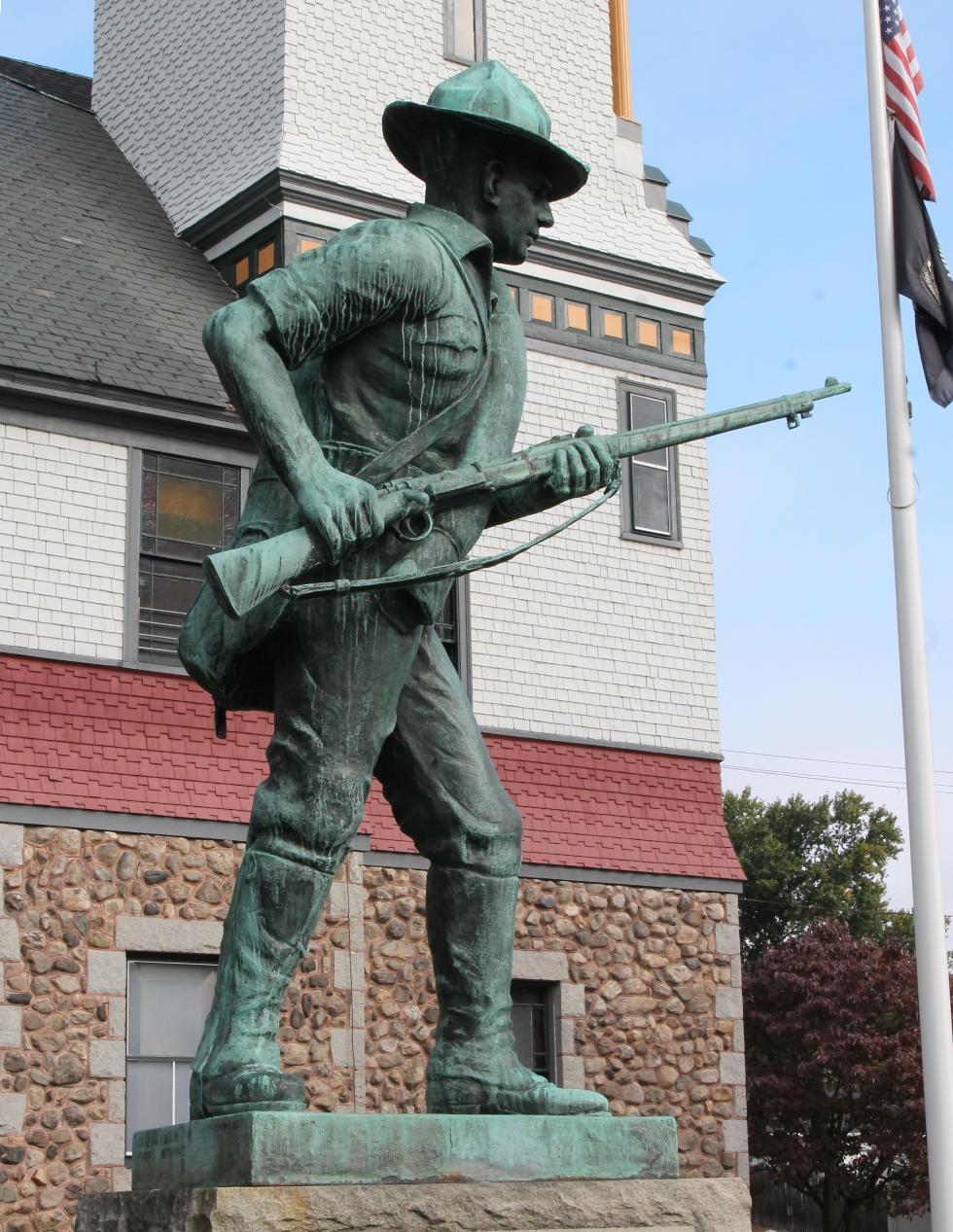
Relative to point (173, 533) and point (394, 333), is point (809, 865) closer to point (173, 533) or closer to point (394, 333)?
point (173, 533)

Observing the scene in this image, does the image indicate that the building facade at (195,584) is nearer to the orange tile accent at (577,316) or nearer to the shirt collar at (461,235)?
the orange tile accent at (577,316)

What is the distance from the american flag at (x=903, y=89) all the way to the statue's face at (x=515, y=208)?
37.9ft

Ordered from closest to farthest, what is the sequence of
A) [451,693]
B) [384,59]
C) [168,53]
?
[451,693] → [384,59] → [168,53]

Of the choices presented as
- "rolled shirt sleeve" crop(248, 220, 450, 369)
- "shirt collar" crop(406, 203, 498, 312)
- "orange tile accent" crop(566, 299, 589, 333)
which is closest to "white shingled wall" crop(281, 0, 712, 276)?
"orange tile accent" crop(566, 299, 589, 333)

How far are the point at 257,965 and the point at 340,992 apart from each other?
1145 cm

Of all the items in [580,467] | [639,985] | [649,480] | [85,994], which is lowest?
[85,994]

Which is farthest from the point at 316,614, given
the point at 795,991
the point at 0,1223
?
the point at 795,991

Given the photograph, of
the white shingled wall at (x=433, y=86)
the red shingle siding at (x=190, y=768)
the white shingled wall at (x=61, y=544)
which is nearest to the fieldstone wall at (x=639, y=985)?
the red shingle siding at (x=190, y=768)

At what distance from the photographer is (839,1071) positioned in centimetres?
3123

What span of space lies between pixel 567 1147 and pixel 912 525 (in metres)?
11.2

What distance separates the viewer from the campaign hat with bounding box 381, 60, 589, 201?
5902mm

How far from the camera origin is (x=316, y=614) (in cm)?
556

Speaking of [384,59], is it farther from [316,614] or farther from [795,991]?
[795,991]

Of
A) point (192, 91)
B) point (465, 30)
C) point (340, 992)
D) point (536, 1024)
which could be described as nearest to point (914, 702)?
point (536, 1024)
